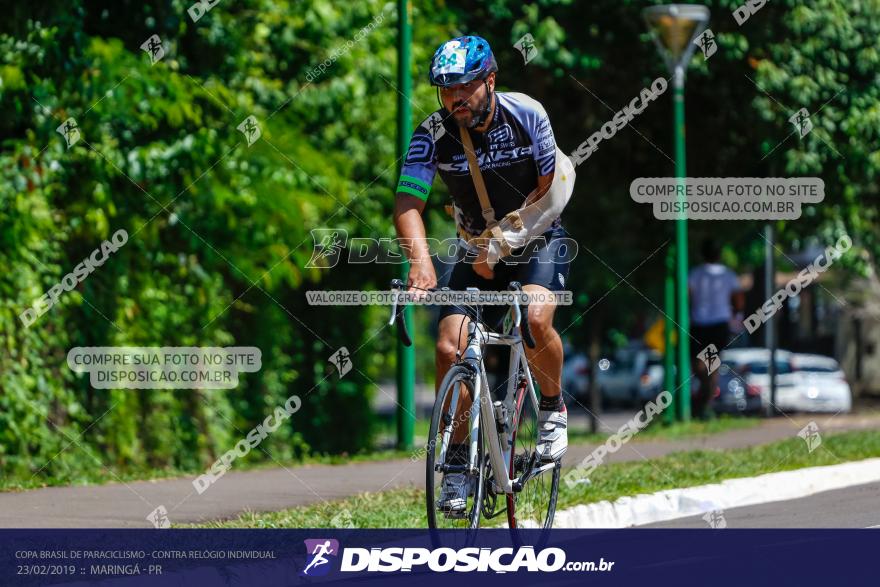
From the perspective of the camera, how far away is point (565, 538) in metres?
7.69

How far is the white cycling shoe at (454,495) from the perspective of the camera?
19.9 feet

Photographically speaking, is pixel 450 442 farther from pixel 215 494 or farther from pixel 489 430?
pixel 215 494

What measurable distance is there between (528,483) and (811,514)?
7.09ft

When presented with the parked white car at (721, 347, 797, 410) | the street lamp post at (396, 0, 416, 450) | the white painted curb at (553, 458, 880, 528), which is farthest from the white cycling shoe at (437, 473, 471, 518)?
the parked white car at (721, 347, 797, 410)

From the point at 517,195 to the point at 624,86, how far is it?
441 inches

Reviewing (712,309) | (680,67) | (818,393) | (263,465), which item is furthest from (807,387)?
(263,465)

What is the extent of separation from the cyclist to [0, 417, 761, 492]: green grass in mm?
3829

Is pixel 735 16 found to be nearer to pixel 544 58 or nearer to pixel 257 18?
pixel 544 58

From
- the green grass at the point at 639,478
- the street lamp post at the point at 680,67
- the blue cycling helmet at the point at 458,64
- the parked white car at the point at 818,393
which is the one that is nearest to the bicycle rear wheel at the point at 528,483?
the green grass at the point at 639,478

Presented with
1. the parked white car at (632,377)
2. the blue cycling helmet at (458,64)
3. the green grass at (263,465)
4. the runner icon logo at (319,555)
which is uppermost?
the blue cycling helmet at (458,64)

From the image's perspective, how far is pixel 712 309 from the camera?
604 inches

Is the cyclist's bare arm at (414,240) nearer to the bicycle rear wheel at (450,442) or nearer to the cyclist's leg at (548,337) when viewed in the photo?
the bicycle rear wheel at (450,442)

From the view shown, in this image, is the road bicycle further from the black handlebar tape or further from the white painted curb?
the white painted curb

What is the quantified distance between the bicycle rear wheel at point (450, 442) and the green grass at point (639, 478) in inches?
42.9
